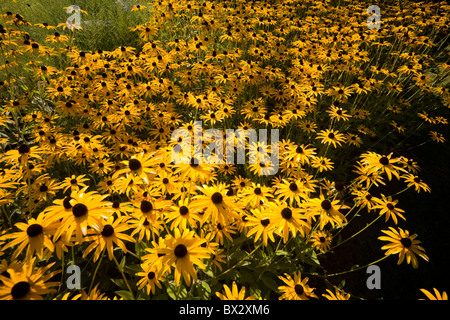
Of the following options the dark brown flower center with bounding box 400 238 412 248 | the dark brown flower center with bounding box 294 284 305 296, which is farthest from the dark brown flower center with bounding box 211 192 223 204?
the dark brown flower center with bounding box 400 238 412 248

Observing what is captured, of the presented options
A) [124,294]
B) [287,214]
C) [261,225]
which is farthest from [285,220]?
[124,294]

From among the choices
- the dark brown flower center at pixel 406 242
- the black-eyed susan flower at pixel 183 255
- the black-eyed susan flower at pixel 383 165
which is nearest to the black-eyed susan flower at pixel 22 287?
the black-eyed susan flower at pixel 183 255

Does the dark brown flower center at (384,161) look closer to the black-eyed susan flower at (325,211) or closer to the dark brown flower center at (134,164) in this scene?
the black-eyed susan flower at (325,211)

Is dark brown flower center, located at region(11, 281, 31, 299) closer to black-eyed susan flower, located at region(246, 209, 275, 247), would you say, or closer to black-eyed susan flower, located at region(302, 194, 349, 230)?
black-eyed susan flower, located at region(246, 209, 275, 247)

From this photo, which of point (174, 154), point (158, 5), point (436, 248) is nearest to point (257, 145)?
point (174, 154)

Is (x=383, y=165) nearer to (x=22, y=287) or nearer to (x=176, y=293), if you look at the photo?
(x=176, y=293)

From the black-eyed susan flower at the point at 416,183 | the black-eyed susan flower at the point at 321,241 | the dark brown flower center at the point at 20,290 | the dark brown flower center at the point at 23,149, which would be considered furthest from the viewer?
the black-eyed susan flower at the point at 416,183

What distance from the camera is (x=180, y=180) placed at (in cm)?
244

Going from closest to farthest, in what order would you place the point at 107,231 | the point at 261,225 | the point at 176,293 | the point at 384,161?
the point at 107,231 → the point at 261,225 → the point at 176,293 → the point at 384,161

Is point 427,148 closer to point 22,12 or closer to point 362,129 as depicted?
point 362,129

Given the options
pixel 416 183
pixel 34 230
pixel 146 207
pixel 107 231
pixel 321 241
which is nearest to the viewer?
pixel 34 230

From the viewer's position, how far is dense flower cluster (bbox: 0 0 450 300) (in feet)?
5.92

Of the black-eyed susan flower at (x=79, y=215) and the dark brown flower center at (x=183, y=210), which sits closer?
the black-eyed susan flower at (x=79, y=215)

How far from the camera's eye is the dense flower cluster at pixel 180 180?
1806 millimetres
